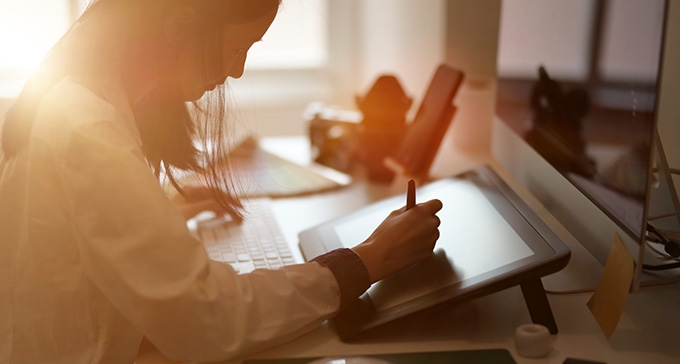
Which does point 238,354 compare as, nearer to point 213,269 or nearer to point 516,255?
point 213,269

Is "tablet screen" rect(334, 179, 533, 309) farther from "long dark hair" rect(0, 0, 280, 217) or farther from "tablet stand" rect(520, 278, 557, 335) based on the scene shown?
"long dark hair" rect(0, 0, 280, 217)

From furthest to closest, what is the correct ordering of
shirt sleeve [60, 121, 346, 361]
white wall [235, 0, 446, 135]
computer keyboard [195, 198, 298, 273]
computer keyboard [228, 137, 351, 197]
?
1. white wall [235, 0, 446, 135]
2. computer keyboard [228, 137, 351, 197]
3. computer keyboard [195, 198, 298, 273]
4. shirt sleeve [60, 121, 346, 361]

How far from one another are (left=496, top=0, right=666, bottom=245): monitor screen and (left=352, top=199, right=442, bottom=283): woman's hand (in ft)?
0.65

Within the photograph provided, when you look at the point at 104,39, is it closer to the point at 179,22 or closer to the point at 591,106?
the point at 179,22

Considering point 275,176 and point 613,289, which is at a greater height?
point 613,289

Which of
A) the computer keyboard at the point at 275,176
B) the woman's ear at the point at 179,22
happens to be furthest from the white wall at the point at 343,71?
the woman's ear at the point at 179,22

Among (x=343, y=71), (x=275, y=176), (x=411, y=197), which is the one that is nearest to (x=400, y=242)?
(x=411, y=197)

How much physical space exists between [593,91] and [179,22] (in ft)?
1.63

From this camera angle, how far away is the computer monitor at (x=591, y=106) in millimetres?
790

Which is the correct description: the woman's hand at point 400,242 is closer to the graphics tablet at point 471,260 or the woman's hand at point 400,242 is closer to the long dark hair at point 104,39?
the graphics tablet at point 471,260

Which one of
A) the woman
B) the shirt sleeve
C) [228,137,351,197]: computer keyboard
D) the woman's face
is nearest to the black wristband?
the woman

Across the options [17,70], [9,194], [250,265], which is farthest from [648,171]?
[17,70]

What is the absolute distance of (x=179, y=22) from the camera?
2.63ft

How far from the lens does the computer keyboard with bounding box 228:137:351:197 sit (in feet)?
4.89
